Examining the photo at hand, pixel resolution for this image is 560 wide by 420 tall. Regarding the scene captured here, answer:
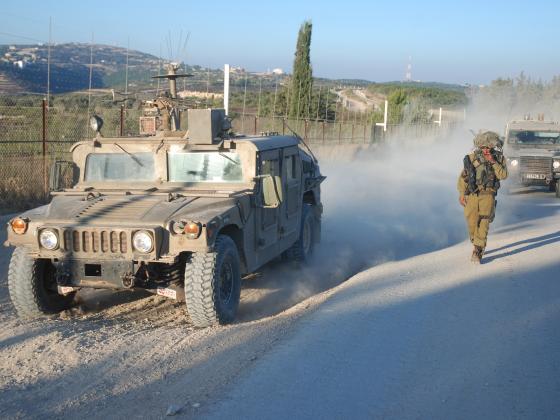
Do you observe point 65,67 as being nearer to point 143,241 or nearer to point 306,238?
point 306,238

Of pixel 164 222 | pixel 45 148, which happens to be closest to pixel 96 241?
pixel 164 222

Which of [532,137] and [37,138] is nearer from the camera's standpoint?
[37,138]

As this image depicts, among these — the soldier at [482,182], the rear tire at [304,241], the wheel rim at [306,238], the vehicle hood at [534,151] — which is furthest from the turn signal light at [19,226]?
the vehicle hood at [534,151]

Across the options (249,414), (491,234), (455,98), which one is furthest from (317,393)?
(455,98)

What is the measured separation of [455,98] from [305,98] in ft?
189

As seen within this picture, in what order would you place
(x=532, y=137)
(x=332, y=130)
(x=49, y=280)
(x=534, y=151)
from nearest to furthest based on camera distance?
(x=49, y=280) → (x=534, y=151) → (x=532, y=137) → (x=332, y=130)

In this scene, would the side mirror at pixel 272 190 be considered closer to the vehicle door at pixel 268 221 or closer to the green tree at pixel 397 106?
the vehicle door at pixel 268 221

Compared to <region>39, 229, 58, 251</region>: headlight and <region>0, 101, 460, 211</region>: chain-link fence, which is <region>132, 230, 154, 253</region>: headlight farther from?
<region>0, 101, 460, 211</region>: chain-link fence

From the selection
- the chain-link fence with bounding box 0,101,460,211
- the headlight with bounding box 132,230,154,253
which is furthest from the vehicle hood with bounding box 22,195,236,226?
the chain-link fence with bounding box 0,101,460,211

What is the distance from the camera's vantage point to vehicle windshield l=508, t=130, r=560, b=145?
20.3m

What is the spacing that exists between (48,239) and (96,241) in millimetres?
480

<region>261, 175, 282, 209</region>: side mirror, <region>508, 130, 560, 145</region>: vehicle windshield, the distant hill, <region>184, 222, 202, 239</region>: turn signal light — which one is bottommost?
<region>184, 222, 202, 239</region>: turn signal light

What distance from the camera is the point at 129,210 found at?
6578 millimetres

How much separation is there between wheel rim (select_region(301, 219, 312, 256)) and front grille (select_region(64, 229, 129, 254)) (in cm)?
372
